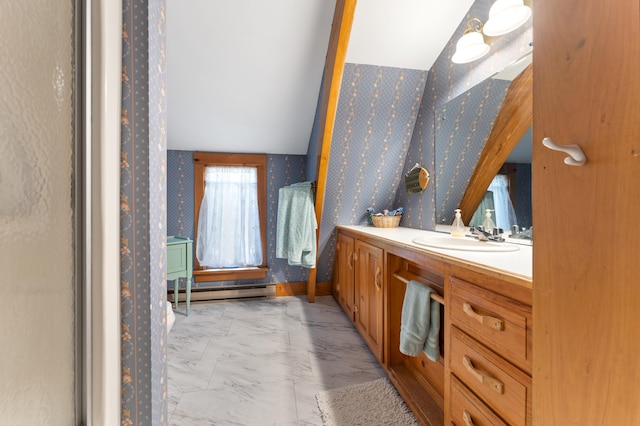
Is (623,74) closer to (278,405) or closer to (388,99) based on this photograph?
(278,405)

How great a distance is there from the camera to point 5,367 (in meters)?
0.46

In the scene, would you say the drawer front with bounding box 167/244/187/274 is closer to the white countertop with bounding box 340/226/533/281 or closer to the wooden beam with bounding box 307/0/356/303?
the wooden beam with bounding box 307/0/356/303

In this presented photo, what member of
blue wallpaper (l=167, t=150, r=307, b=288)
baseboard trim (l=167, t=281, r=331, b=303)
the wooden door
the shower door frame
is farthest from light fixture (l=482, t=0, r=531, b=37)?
baseboard trim (l=167, t=281, r=331, b=303)

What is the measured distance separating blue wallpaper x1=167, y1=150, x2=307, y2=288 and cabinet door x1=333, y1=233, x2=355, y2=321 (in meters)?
0.64

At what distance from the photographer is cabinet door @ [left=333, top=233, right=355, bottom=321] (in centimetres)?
248

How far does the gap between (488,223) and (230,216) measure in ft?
8.75

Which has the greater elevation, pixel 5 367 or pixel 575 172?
pixel 575 172

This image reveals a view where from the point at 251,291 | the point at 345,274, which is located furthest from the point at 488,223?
the point at 251,291

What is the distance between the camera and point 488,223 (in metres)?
1.59

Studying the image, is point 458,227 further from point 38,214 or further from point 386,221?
point 38,214

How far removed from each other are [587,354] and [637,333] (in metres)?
0.11

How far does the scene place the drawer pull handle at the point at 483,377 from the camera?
85 cm

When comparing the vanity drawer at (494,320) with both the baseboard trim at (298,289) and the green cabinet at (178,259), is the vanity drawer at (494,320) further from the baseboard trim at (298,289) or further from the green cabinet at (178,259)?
the green cabinet at (178,259)

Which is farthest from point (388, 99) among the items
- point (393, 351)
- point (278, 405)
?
point (278, 405)
